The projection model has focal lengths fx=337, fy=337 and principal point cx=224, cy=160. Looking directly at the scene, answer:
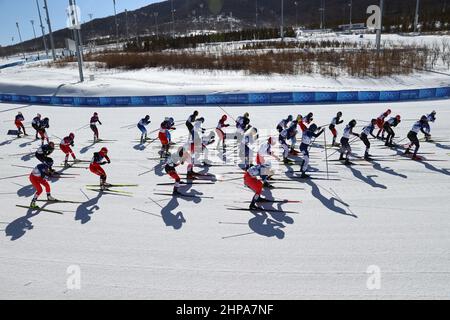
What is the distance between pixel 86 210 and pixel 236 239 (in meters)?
4.50

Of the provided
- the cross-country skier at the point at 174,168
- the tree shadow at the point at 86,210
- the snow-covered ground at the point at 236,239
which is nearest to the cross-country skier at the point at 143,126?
the snow-covered ground at the point at 236,239

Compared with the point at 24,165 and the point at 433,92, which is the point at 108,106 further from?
the point at 433,92

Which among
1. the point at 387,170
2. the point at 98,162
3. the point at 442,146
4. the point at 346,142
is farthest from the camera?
the point at 442,146

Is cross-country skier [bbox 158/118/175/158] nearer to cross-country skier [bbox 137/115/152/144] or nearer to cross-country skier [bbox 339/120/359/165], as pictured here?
cross-country skier [bbox 137/115/152/144]

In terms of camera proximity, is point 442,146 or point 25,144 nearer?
point 442,146

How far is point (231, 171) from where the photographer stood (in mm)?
12078

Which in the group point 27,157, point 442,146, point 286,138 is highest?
point 286,138

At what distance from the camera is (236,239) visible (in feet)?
25.6

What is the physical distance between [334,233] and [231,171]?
4.97 m

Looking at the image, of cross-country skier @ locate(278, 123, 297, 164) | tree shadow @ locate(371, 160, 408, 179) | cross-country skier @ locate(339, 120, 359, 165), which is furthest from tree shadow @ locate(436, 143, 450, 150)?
cross-country skier @ locate(278, 123, 297, 164)

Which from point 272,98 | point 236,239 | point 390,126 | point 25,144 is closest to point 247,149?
point 236,239

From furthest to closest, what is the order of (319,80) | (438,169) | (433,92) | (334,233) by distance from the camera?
(319,80) → (433,92) → (438,169) → (334,233)

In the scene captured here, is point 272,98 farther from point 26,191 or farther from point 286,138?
point 26,191
